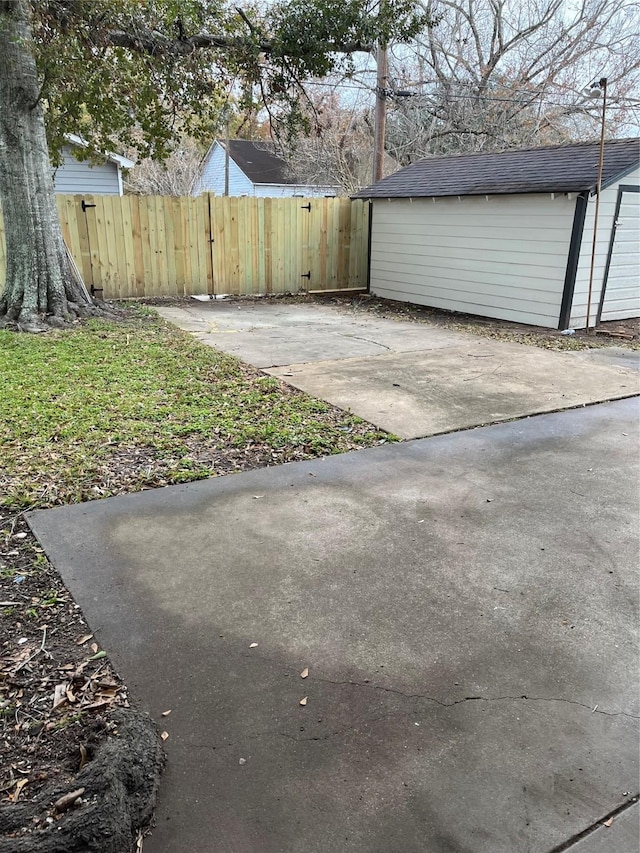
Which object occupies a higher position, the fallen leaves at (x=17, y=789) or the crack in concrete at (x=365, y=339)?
the crack in concrete at (x=365, y=339)

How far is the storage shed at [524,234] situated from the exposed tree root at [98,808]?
8426mm

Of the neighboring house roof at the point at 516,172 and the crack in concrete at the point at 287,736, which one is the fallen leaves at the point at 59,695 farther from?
the neighboring house roof at the point at 516,172

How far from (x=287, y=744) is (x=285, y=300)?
34.6 ft

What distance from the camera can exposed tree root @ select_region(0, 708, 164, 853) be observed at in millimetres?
1503

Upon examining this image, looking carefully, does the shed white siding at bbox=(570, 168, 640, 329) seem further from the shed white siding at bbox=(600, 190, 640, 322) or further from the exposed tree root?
the exposed tree root

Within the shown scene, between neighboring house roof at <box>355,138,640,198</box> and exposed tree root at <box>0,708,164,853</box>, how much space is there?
8.48 meters

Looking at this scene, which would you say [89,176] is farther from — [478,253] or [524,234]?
[524,234]

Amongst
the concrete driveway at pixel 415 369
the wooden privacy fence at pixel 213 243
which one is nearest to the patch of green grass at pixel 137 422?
the concrete driveway at pixel 415 369

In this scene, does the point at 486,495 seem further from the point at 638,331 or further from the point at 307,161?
the point at 307,161

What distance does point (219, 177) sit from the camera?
96.5 feet

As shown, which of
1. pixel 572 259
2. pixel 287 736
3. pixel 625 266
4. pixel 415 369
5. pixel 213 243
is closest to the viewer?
pixel 287 736

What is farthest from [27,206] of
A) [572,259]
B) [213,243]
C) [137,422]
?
[572,259]

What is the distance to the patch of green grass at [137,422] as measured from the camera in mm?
3764

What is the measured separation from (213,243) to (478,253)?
476 centimetres
